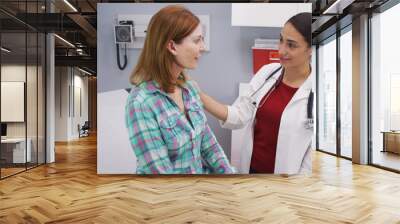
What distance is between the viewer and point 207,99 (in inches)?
242

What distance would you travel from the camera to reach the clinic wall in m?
6.17

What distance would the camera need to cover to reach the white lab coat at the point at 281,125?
20.1 ft

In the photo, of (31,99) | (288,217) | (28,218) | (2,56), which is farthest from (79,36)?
(288,217)

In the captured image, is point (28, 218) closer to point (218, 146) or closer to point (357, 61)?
point (218, 146)

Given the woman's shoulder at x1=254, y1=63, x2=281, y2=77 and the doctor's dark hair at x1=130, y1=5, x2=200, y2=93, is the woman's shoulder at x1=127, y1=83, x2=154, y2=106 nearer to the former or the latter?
the doctor's dark hair at x1=130, y1=5, x2=200, y2=93

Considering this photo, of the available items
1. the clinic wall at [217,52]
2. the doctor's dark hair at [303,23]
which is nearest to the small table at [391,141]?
the doctor's dark hair at [303,23]

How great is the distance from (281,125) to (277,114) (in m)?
0.18

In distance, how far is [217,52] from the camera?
6.20 metres

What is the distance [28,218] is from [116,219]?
2.91 ft

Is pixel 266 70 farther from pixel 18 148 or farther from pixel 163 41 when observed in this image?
pixel 18 148

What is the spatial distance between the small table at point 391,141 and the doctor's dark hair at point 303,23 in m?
2.55

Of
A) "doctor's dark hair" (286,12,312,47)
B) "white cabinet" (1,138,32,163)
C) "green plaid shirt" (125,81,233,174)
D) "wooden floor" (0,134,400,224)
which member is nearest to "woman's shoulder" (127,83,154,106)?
"green plaid shirt" (125,81,233,174)

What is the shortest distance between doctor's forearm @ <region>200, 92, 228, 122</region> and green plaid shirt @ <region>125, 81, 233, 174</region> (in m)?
0.12

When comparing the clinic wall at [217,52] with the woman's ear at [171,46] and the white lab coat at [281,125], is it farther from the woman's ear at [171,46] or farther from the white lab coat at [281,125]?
the woman's ear at [171,46]
